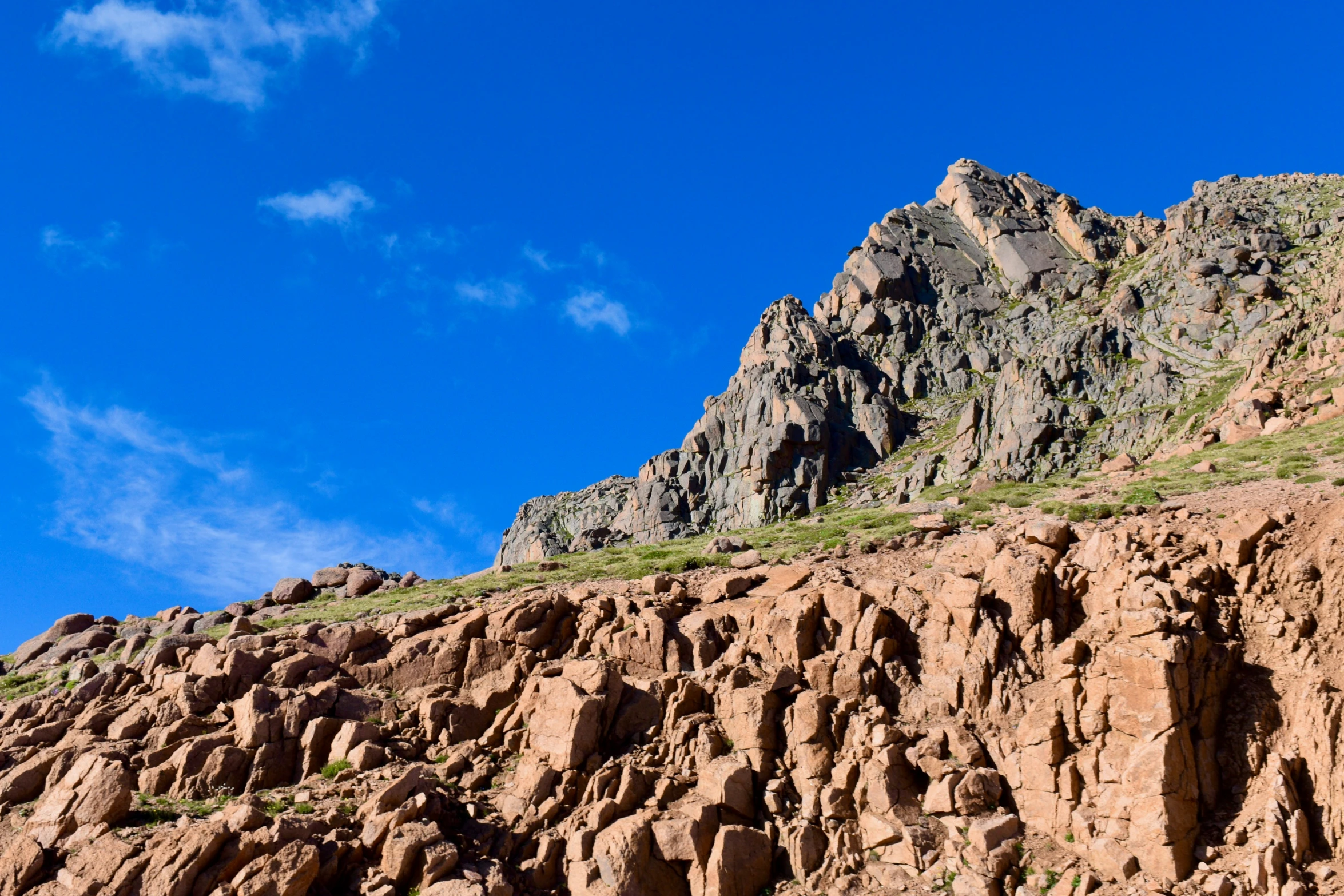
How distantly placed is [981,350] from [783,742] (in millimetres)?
77322

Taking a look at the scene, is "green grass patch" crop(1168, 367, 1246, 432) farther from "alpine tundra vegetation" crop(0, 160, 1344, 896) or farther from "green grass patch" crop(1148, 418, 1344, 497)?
"alpine tundra vegetation" crop(0, 160, 1344, 896)

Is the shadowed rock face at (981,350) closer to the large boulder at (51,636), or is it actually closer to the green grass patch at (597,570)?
the green grass patch at (597,570)

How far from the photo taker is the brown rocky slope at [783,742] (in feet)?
54.6

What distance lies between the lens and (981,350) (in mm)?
90250

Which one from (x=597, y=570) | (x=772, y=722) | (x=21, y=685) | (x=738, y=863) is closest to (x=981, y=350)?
(x=597, y=570)

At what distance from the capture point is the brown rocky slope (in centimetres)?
1664

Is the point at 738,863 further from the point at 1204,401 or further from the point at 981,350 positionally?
the point at 981,350

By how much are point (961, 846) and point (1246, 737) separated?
19.0ft

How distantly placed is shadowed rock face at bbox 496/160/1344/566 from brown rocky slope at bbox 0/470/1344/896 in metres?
38.0

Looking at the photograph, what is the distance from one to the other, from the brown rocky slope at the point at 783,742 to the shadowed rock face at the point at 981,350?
1494 inches

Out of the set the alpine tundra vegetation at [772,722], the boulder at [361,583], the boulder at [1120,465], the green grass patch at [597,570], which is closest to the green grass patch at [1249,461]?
the alpine tundra vegetation at [772,722]

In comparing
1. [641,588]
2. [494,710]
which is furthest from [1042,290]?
[494,710]

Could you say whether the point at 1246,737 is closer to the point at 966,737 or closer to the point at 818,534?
the point at 966,737

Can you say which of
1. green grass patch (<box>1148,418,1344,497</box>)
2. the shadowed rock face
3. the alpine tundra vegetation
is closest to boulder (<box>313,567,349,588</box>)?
the alpine tundra vegetation
